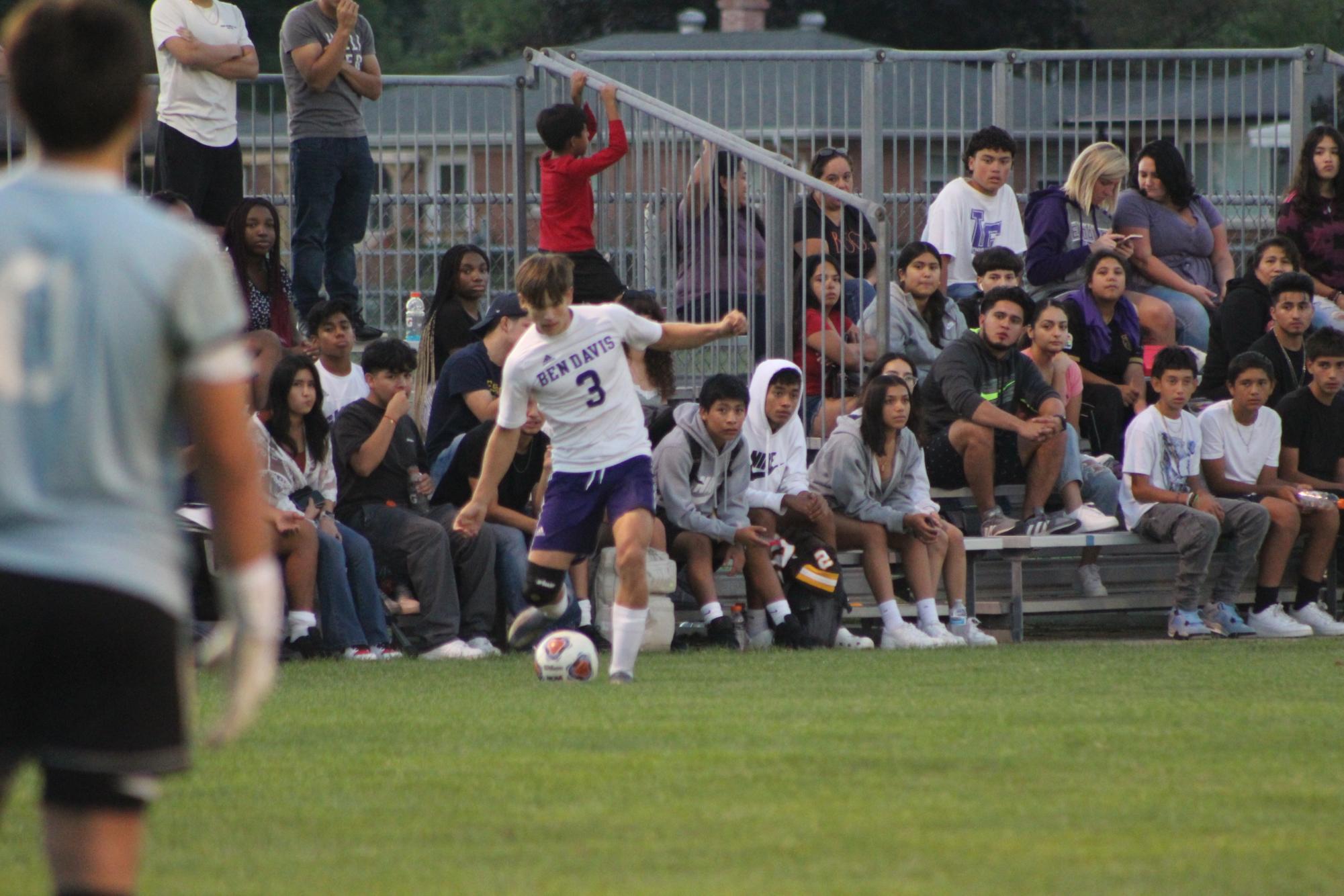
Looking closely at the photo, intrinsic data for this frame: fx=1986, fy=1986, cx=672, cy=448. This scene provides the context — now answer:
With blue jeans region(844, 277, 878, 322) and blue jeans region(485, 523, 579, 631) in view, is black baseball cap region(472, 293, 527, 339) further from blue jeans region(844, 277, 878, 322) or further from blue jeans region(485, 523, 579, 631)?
blue jeans region(844, 277, 878, 322)

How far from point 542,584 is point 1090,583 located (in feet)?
15.1

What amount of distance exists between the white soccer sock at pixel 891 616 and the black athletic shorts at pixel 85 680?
9032mm

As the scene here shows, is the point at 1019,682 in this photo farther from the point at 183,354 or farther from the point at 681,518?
the point at 183,354

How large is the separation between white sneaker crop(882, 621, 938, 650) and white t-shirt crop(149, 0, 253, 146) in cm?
552

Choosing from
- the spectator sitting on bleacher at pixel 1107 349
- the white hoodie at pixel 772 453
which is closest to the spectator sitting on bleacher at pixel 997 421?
the white hoodie at pixel 772 453

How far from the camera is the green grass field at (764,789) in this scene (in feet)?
17.1

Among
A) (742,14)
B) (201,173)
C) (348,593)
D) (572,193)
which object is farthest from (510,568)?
(742,14)

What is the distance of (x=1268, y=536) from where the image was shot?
1292 cm

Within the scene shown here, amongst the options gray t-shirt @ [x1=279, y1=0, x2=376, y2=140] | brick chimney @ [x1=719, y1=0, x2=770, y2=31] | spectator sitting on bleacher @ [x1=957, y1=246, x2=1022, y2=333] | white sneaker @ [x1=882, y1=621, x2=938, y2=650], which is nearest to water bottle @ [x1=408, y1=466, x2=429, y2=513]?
gray t-shirt @ [x1=279, y1=0, x2=376, y2=140]

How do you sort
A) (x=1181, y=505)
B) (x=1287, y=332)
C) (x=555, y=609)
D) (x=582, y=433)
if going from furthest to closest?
(x=1287, y=332) → (x=1181, y=505) → (x=555, y=609) → (x=582, y=433)

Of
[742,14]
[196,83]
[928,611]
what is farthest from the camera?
[742,14]

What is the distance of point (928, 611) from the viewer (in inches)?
479

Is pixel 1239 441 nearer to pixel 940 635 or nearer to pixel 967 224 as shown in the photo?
pixel 940 635

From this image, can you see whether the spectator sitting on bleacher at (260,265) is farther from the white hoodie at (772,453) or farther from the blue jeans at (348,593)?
the white hoodie at (772,453)
